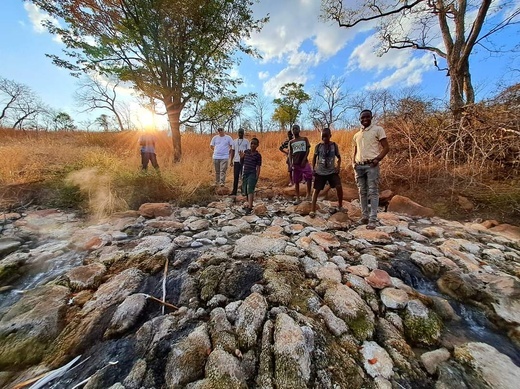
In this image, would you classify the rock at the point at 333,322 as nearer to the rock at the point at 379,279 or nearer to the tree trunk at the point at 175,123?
the rock at the point at 379,279

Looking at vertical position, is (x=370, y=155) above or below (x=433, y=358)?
above

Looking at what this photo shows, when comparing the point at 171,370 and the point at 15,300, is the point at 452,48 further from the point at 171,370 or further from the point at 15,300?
the point at 15,300

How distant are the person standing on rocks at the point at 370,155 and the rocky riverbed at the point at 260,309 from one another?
0.63m

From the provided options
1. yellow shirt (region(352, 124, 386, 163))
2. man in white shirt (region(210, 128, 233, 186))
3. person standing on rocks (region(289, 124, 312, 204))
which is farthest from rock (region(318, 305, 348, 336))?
man in white shirt (region(210, 128, 233, 186))

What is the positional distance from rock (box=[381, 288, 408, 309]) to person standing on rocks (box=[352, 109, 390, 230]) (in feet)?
5.03

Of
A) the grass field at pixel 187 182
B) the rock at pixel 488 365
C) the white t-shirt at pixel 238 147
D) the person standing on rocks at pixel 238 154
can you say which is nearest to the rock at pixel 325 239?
the rock at pixel 488 365

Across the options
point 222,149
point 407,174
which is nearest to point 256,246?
point 222,149

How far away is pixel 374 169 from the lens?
3418 mm

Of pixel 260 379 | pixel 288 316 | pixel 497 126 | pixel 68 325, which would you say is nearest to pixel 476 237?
pixel 497 126

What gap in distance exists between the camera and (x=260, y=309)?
182cm

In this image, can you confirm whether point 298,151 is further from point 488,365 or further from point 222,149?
point 488,365

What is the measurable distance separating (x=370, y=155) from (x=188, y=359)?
132 inches

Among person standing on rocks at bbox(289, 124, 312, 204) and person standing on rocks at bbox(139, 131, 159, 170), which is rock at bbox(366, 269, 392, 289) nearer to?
person standing on rocks at bbox(289, 124, 312, 204)

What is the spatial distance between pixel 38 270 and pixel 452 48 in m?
10.6
